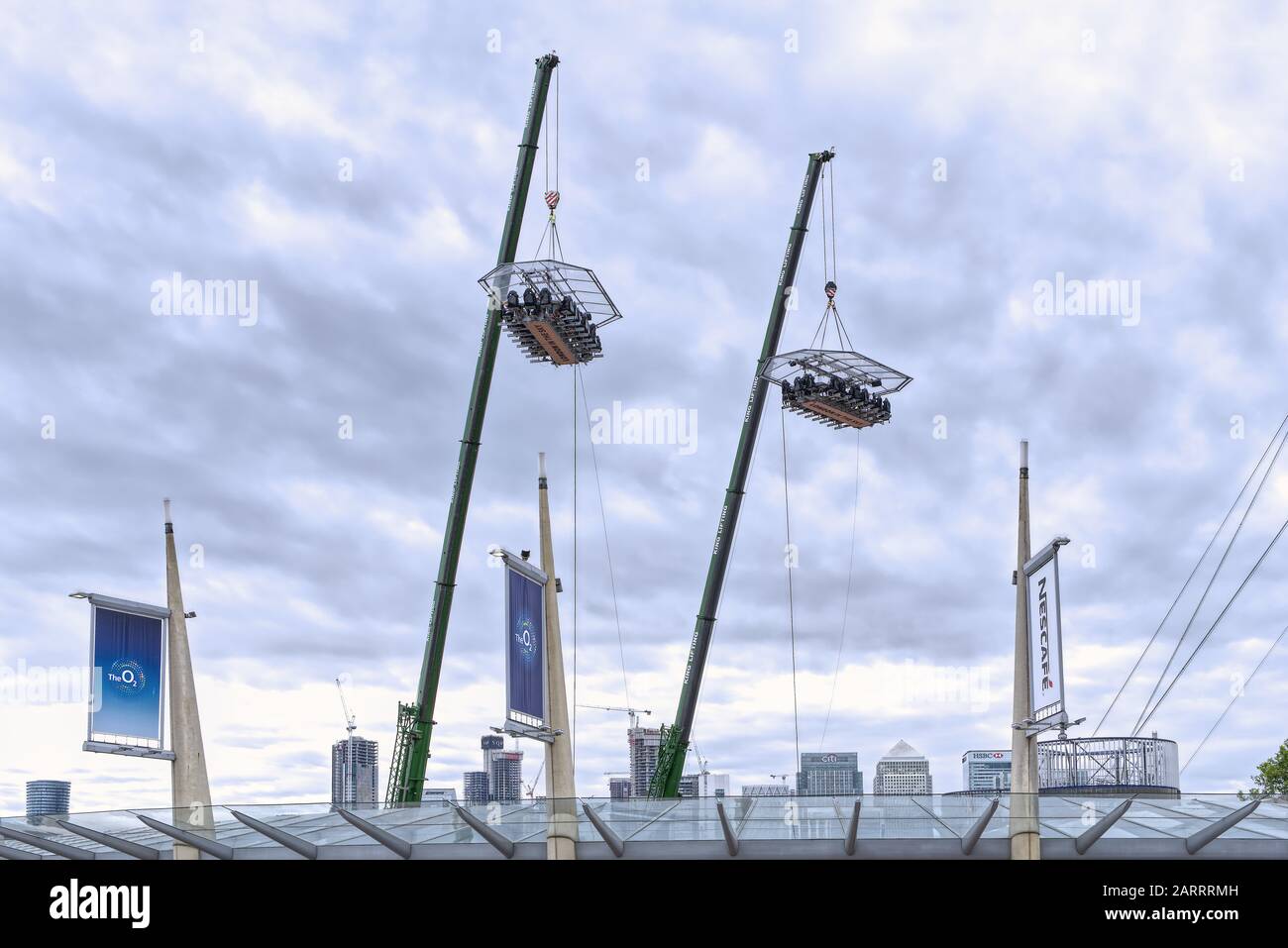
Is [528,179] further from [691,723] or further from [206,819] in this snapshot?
[206,819]

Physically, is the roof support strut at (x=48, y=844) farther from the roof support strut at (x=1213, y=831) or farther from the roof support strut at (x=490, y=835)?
the roof support strut at (x=1213, y=831)

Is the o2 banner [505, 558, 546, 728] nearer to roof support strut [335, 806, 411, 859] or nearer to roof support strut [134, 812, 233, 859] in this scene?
roof support strut [335, 806, 411, 859]

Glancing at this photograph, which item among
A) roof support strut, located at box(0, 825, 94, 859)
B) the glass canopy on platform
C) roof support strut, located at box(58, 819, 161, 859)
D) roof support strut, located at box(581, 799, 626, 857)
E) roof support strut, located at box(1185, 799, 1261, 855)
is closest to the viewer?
roof support strut, located at box(1185, 799, 1261, 855)

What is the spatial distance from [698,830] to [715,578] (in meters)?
27.4

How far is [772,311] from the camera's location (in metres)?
59.6

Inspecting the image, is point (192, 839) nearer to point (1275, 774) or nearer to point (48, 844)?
point (48, 844)

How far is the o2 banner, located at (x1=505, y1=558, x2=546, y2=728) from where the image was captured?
24.1 meters

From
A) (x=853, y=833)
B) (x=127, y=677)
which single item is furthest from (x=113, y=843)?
(x=853, y=833)

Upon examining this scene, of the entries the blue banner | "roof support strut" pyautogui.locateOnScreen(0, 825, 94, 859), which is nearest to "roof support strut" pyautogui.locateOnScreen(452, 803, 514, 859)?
the blue banner

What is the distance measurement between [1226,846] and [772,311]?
36378 millimetres

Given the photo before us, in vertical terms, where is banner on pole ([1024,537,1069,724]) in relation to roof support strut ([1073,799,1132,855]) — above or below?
above

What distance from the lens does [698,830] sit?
28578 mm

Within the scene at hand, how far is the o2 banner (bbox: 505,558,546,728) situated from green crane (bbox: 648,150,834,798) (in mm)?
29647

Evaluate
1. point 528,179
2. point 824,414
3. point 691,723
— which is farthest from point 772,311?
point 691,723
